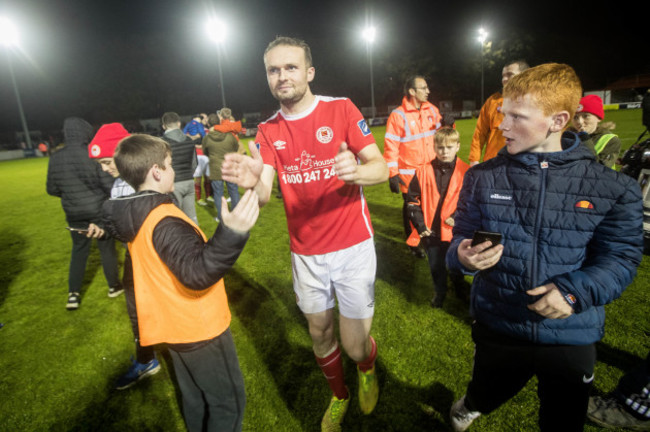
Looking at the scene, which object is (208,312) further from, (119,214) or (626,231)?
(626,231)

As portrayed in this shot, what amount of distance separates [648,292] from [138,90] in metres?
58.8

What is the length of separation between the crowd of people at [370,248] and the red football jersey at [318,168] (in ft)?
0.03

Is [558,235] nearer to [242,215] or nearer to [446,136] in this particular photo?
[242,215]

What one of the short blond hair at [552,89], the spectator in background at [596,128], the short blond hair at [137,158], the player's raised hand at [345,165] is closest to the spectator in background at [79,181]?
the short blond hair at [137,158]

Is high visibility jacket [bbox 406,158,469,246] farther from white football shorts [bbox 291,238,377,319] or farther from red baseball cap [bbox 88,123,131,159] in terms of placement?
red baseball cap [bbox 88,123,131,159]

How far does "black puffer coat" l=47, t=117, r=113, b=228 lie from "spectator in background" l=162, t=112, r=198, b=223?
1.31 meters

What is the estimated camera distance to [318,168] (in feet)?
7.77

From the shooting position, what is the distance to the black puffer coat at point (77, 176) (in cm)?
414

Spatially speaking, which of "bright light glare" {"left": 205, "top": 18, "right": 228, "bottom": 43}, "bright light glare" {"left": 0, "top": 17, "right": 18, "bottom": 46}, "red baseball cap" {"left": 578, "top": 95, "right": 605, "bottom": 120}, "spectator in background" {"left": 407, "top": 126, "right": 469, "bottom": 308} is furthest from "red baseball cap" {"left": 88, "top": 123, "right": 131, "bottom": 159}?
"bright light glare" {"left": 0, "top": 17, "right": 18, "bottom": 46}

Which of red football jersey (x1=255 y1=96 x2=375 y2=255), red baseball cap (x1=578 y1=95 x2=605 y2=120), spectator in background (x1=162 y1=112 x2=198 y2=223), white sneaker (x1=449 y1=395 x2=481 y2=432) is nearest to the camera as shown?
white sneaker (x1=449 y1=395 x2=481 y2=432)

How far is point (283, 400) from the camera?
2842 mm

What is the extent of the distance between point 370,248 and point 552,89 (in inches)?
59.6

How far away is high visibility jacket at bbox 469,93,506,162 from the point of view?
13.8ft

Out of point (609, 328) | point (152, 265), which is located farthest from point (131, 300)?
point (609, 328)
